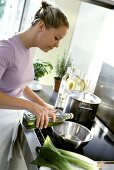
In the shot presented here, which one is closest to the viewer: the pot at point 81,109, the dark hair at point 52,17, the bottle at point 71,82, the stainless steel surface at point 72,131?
the dark hair at point 52,17

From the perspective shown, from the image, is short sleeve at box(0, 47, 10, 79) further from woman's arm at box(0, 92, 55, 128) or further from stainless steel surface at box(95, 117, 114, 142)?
stainless steel surface at box(95, 117, 114, 142)

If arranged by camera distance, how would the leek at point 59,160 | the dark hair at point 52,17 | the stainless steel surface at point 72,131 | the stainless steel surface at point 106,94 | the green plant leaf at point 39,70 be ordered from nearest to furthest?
the leek at point 59,160 → the dark hair at point 52,17 → the stainless steel surface at point 72,131 → the stainless steel surface at point 106,94 → the green plant leaf at point 39,70

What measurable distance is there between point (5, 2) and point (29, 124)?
1450 mm

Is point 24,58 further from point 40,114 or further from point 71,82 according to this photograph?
point 71,82

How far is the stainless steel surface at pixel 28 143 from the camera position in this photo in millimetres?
948

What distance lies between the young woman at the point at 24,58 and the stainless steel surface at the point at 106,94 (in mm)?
456

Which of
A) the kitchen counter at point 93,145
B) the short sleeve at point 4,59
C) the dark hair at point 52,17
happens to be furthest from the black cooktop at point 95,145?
the dark hair at point 52,17

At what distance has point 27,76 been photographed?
1077 millimetres

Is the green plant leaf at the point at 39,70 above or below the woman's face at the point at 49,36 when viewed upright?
below

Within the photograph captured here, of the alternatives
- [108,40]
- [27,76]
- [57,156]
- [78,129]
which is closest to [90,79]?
[108,40]

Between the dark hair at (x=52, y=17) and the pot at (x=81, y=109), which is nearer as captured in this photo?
the dark hair at (x=52, y=17)

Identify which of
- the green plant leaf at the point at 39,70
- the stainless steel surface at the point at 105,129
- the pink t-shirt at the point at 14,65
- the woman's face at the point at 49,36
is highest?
the woman's face at the point at 49,36

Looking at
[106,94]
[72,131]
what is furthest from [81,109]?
[106,94]

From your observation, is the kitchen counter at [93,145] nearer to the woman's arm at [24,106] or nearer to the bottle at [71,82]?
the woman's arm at [24,106]
